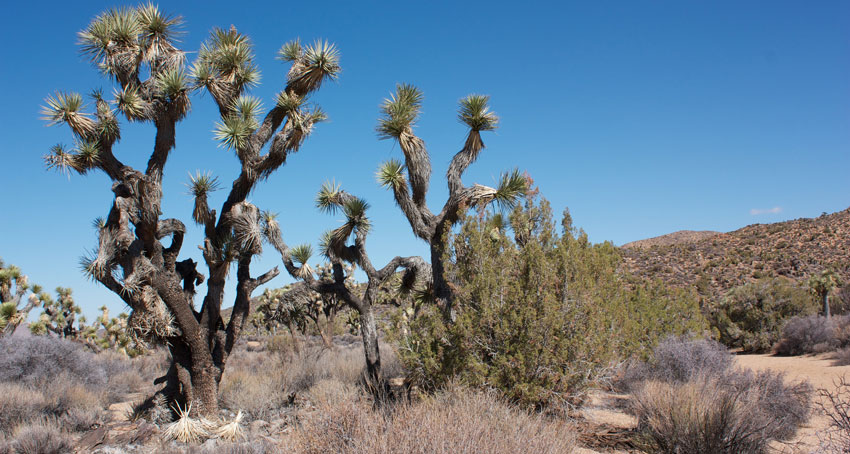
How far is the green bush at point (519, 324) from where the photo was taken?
7281mm

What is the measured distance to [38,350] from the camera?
12.9m

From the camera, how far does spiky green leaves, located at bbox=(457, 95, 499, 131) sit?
11.4 m

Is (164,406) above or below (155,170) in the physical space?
below

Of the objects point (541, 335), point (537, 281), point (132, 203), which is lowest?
point (541, 335)

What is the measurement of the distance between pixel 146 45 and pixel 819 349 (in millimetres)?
24312

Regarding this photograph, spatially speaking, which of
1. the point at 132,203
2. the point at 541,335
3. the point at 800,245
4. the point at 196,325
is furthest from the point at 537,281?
the point at 800,245

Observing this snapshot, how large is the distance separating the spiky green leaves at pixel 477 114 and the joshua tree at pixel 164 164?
347 cm

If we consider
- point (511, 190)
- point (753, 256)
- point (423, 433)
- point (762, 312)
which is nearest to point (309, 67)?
point (511, 190)

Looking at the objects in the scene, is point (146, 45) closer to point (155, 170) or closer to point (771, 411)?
point (155, 170)

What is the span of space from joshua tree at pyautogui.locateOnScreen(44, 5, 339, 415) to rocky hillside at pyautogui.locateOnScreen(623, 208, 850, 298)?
3341cm

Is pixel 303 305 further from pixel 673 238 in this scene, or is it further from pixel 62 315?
pixel 673 238

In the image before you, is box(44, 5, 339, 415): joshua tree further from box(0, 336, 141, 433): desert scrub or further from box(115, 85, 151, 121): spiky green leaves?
box(0, 336, 141, 433): desert scrub

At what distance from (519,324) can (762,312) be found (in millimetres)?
22606

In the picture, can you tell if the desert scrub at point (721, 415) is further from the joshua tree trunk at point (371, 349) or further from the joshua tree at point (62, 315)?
the joshua tree at point (62, 315)
